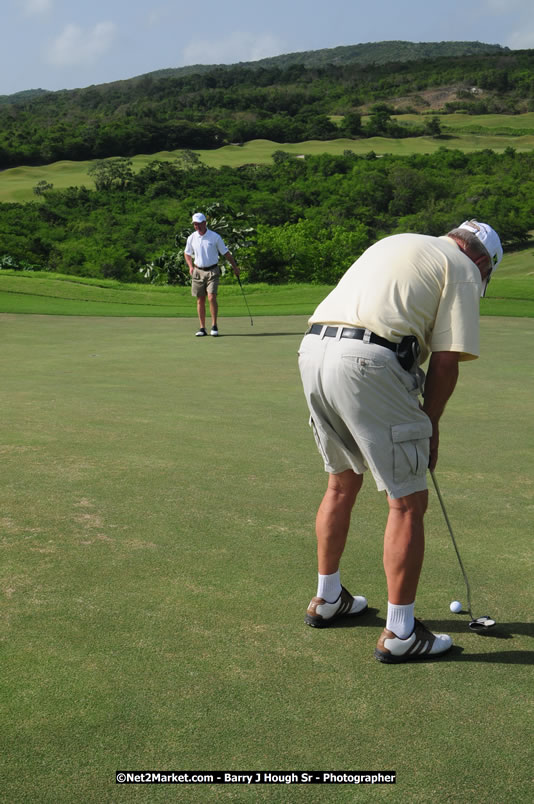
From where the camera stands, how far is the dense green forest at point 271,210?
55.7m

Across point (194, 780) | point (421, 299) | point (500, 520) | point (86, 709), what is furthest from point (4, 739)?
point (500, 520)

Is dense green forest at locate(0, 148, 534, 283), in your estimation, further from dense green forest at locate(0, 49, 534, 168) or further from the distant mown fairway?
dense green forest at locate(0, 49, 534, 168)

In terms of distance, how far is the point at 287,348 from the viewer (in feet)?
40.5

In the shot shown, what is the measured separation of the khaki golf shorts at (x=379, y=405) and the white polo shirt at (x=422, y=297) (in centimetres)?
13

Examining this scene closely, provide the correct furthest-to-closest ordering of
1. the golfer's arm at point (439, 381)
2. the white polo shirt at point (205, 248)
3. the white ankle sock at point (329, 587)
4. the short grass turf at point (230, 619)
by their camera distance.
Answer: the white polo shirt at point (205, 248) → the white ankle sock at point (329, 587) → the golfer's arm at point (439, 381) → the short grass turf at point (230, 619)

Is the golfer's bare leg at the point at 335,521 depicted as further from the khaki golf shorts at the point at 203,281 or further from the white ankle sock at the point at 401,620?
the khaki golf shorts at the point at 203,281

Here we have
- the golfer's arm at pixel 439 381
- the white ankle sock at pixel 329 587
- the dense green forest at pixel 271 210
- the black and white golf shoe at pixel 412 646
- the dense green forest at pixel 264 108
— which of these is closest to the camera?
the black and white golf shoe at pixel 412 646

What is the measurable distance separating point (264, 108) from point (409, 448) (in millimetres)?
143184

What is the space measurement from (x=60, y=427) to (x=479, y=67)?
16037cm

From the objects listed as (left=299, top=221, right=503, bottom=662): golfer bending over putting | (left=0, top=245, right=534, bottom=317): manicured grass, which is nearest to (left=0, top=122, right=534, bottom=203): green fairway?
(left=0, top=245, right=534, bottom=317): manicured grass

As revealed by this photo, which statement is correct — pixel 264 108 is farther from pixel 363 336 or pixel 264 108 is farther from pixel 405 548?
pixel 405 548

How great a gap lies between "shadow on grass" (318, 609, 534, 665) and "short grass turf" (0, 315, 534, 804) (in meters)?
0.01

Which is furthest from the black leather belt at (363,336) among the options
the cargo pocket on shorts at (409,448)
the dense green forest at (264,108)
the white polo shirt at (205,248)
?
the dense green forest at (264,108)

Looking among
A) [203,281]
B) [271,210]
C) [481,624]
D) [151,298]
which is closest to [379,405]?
[481,624]
